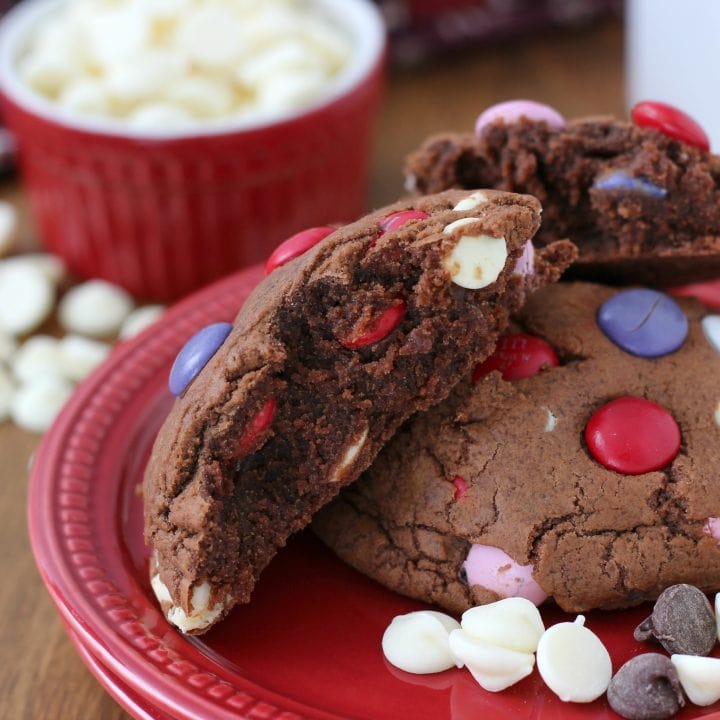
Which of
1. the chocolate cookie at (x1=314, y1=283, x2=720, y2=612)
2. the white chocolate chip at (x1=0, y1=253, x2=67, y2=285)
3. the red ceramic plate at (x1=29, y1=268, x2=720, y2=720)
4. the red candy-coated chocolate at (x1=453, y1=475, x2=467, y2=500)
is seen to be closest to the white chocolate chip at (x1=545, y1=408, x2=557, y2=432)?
the chocolate cookie at (x1=314, y1=283, x2=720, y2=612)

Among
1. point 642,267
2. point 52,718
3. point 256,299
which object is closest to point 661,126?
point 642,267

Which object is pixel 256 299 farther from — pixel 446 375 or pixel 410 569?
pixel 410 569

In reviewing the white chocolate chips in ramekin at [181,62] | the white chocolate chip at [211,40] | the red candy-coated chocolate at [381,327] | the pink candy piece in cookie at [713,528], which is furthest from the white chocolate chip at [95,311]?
the pink candy piece in cookie at [713,528]

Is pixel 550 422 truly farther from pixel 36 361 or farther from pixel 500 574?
pixel 36 361

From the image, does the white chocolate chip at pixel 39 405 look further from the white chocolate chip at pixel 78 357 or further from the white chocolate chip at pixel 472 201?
the white chocolate chip at pixel 472 201

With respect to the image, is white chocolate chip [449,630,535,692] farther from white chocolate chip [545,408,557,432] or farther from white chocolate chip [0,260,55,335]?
white chocolate chip [0,260,55,335]
